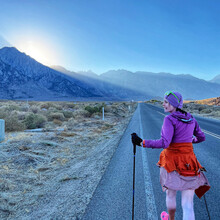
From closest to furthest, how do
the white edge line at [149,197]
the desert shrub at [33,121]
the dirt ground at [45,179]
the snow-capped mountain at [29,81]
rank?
the white edge line at [149,197] < the dirt ground at [45,179] < the desert shrub at [33,121] < the snow-capped mountain at [29,81]

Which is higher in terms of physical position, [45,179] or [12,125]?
[45,179]

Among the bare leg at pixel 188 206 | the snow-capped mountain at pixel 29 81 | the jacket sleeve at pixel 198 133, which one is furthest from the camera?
the snow-capped mountain at pixel 29 81

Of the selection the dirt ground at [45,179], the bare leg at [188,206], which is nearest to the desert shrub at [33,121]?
the dirt ground at [45,179]

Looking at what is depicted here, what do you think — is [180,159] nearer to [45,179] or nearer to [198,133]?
[198,133]

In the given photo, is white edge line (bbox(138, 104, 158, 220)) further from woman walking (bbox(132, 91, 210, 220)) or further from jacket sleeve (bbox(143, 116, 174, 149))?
jacket sleeve (bbox(143, 116, 174, 149))

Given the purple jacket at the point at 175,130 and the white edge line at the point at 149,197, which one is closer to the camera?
the purple jacket at the point at 175,130

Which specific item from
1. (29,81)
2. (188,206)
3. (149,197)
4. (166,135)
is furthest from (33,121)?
(29,81)

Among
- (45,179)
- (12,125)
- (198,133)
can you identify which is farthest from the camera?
(12,125)

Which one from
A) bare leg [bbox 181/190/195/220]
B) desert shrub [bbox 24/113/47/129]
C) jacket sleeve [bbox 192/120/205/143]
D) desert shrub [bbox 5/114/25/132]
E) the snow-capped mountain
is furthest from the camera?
the snow-capped mountain

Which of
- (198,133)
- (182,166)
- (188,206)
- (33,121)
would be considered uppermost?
(198,133)

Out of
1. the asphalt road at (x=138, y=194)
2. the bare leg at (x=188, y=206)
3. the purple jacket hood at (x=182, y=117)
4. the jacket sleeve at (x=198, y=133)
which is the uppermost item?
the purple jacket hood at (x=182, y=117)

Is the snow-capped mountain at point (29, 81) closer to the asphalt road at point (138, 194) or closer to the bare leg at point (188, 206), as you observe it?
the asphalt road at point (138, 194)

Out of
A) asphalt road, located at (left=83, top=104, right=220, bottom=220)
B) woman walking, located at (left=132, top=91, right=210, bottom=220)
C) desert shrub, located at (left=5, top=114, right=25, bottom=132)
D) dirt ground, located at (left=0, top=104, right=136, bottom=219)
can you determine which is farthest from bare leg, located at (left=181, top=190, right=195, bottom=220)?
desert shrub, located at (left=5, top=114, right=25, bottom=132)

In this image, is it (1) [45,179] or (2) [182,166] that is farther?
(1) [45,179]
